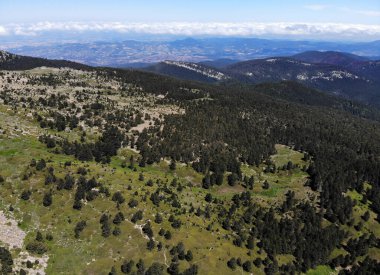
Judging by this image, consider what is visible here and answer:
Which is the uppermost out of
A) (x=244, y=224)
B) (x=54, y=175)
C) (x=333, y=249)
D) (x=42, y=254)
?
(x=54, y=175)

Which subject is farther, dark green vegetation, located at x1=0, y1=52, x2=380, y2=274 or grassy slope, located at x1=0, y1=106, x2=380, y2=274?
dark green vegetation, located at x1=0, y1=52, x2=380, y2=274

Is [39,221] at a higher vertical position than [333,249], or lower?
higher

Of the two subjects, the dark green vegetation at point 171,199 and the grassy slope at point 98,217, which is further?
the dark green vegetation at point 171,199

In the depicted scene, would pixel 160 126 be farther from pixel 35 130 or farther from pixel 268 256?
pixel 268 256

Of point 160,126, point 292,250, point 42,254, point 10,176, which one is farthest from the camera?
point 160,126

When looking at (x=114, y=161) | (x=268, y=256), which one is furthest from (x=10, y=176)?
(x=268, y=256)

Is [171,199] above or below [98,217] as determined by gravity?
below

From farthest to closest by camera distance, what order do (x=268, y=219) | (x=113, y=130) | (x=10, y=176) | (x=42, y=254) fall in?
(x=113, y=130) < (x=268, y=219) < (x=10, y=176) < (x=42, y=254)

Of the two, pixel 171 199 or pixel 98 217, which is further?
pixel 171 199
